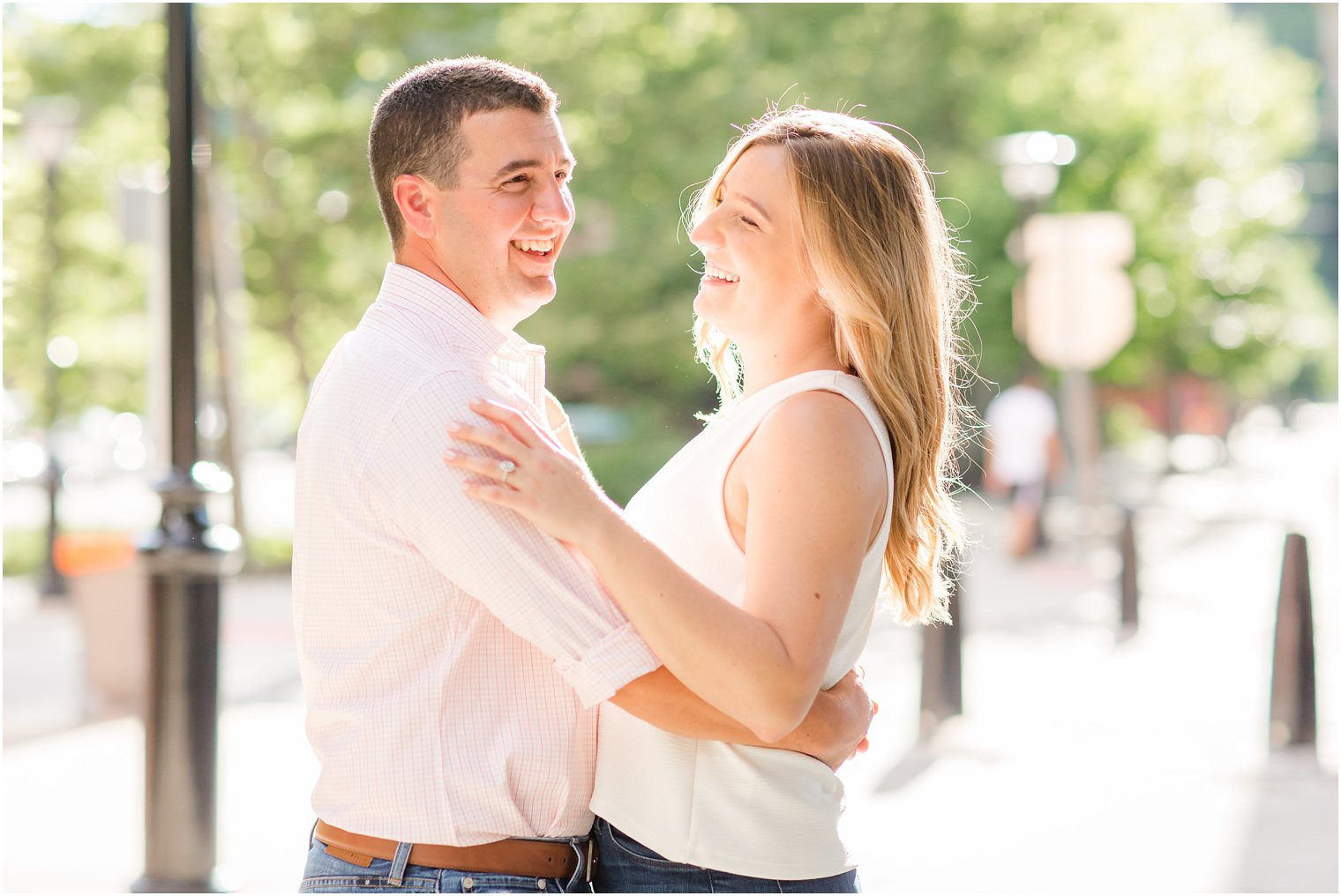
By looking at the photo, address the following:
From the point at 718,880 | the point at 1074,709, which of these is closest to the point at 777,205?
the point at 718,880

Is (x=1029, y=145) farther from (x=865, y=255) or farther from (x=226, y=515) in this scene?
(x=865, y=255)

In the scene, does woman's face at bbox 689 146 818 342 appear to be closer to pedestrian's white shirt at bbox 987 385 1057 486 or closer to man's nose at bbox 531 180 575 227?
man's nose at bbox 531 180 575 227

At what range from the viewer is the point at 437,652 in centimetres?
213

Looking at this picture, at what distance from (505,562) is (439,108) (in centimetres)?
83

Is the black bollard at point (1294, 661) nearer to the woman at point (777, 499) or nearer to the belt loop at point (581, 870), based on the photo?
the woman at point (777, 499)

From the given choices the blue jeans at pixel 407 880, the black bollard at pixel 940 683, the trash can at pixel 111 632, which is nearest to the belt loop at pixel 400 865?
the blue jeans at pixel 407 880

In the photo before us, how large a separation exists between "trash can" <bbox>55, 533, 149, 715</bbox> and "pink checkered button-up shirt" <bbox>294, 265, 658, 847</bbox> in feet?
22.6

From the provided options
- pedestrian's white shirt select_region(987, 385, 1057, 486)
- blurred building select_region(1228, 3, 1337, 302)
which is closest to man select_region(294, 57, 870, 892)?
pedestrian's white shirt select_region(987, 385, 1057, 486)

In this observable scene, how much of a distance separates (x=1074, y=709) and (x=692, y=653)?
6897mm

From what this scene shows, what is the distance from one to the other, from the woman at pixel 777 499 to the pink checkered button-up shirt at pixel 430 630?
0.07 m

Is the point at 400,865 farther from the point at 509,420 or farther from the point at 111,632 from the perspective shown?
the point at 111,632

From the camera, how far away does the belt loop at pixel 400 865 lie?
2107mm

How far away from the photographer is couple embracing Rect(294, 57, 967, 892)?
6.81 feet

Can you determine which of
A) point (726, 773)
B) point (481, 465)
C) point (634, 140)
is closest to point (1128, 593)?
point (634, 140)
